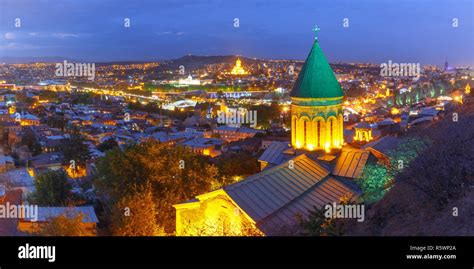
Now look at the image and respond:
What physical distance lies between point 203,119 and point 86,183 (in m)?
26.4

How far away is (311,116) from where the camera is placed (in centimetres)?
1172

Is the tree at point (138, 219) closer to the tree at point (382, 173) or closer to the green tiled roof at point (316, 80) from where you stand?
the tree at point (382, 173)

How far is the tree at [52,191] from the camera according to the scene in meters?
14.4

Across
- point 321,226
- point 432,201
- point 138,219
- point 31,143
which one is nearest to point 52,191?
point 138,219

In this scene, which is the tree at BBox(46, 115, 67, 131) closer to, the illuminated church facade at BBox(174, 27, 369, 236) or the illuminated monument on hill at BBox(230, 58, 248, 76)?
the illuminated church facade at BBox(174, 27, 369, 236)

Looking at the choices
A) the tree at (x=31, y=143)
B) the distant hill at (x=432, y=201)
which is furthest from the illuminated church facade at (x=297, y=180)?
the tree at (x=31, y=143)

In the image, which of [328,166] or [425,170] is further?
[328,166]

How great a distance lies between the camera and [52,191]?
14.6 m

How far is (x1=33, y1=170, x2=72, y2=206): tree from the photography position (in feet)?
47.4

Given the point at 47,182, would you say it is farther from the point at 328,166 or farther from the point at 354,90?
the point at 354,90

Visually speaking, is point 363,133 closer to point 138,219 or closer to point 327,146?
point 327,146

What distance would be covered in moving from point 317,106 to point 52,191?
8.50 meters

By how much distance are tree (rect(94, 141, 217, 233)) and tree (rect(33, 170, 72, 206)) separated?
8.36 feet
